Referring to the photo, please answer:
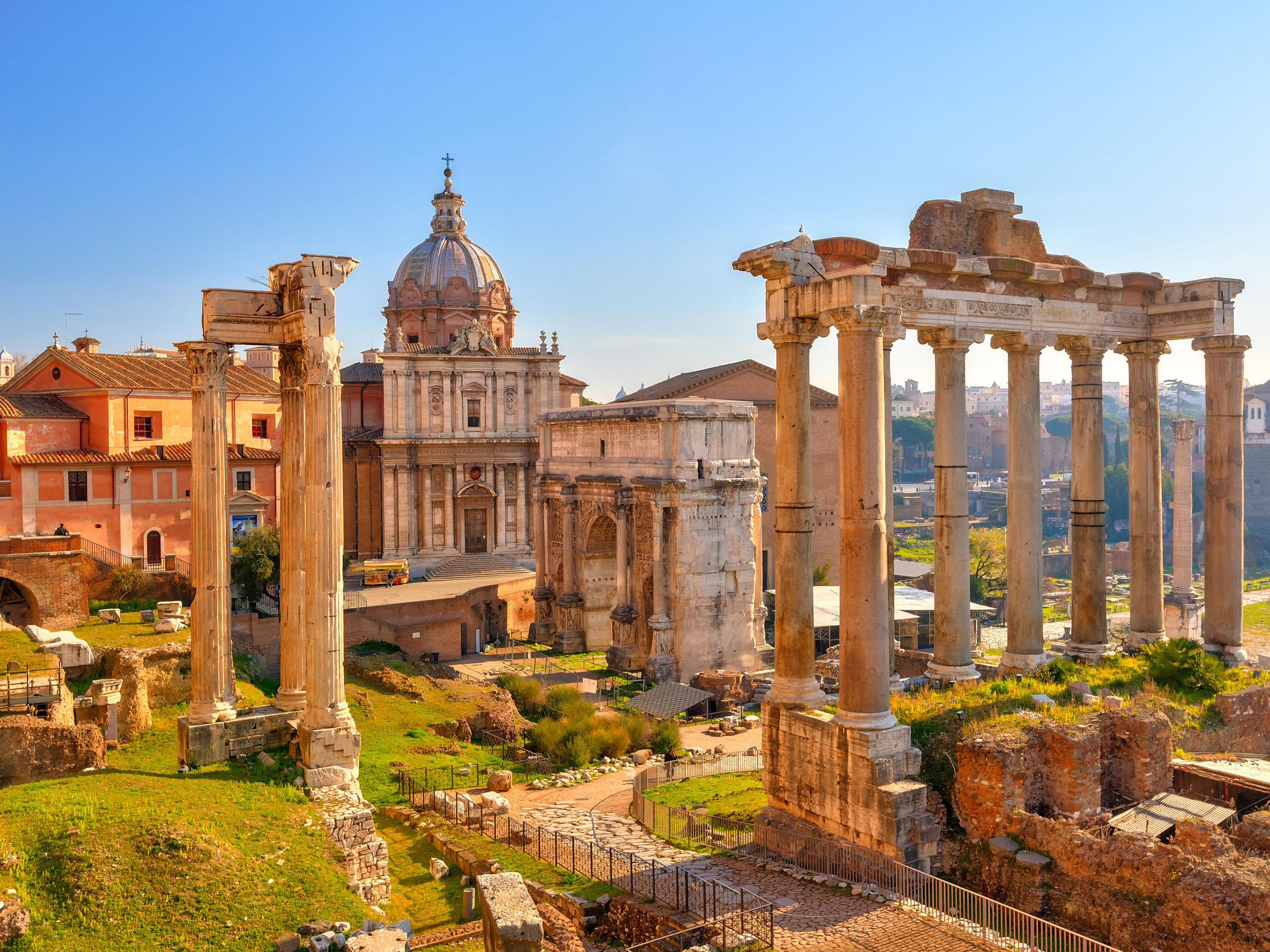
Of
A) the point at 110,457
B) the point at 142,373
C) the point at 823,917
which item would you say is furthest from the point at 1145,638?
the point at 142,373

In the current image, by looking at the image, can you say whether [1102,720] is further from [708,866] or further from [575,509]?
[575,509]

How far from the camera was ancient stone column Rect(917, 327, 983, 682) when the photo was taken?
50.9 ft

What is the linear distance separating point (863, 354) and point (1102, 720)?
18.2 ft

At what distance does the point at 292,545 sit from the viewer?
15.7 m

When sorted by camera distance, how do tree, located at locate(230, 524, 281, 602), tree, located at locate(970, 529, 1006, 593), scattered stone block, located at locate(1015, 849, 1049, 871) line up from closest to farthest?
scattered stone block, located at locate(1015, 849, 1049, 871) < tree, located at locate(230, 524, 281, 602) < tree, located at locate(970, 529, 1006, 593)

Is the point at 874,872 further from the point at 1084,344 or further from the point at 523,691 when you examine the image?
the point at 523,691

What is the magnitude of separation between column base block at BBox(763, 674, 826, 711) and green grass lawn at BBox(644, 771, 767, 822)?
189 centimetres

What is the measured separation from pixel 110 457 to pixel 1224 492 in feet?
99.0

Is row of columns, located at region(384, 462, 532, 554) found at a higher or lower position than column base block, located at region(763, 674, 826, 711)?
higher

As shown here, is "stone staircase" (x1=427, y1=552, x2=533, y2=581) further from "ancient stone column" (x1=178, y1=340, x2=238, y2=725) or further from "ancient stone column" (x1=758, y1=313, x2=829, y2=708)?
"ancient stone column" (x1=758, y1=313, x2=829, y2=708)

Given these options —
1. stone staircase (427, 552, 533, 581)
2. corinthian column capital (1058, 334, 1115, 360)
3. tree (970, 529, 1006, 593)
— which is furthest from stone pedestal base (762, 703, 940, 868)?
tree (970, 529, 1006, 593)

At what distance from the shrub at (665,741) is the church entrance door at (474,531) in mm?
23256

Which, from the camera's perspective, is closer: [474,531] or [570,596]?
[570,596]

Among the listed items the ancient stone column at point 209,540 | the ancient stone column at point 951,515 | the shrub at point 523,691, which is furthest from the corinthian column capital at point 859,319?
the shrub at point 523,691
